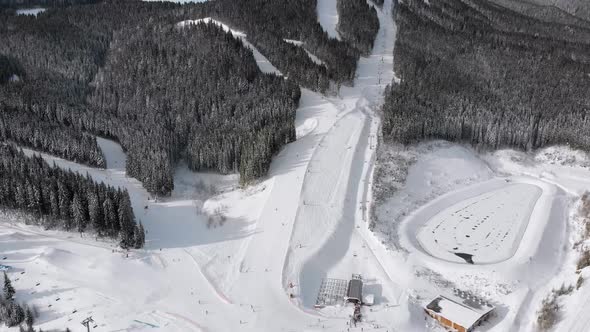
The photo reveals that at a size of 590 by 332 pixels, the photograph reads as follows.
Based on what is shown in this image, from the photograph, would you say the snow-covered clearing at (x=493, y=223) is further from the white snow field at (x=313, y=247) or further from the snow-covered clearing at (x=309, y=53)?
the snow-covered clearing at (x=309, y=53)

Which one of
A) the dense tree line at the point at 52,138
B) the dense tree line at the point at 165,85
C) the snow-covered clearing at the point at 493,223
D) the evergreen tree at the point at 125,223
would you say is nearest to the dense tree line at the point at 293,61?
the dense tree line at the point at 165,85

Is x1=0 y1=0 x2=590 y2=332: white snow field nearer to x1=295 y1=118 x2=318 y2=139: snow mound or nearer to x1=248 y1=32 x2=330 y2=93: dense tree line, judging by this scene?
x1=295 y1=118 x2=318 y2=139: snow mound

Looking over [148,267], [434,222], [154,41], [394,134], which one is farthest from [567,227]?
[154,41]

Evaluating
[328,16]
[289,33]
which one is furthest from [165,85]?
[328,16]

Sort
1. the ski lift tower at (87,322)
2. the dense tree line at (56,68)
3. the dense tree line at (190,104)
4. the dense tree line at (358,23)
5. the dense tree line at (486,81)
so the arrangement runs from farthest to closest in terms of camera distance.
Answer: the dense tree line at (358,23) → the dense tree line at (486,81) → the dense tree line at (56,68) → the dense tree line at (190,104) → the ski lift tower at (87,322)

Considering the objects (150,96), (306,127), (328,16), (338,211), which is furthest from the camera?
(328,16)

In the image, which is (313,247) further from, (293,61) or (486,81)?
(486,81)

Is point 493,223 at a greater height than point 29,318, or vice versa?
point 493,223

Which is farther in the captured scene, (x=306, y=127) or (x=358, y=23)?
(x=358, y=23)
